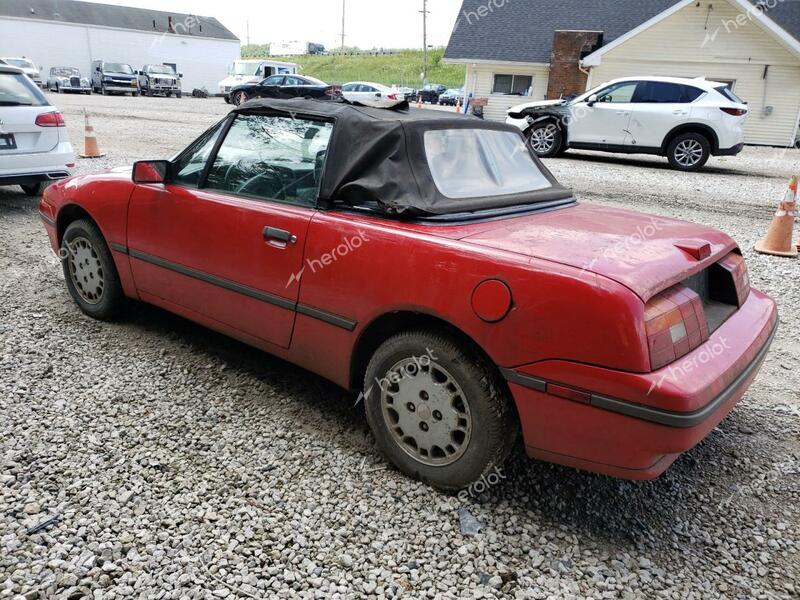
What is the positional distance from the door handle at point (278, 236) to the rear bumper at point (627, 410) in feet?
4.15

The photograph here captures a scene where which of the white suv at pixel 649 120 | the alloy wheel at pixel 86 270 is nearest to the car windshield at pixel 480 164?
the alloy wheel at pixel 86 270

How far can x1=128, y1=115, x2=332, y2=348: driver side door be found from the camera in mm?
3051

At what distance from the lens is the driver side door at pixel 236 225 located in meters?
3.05

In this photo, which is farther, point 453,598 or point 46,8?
point 46,8

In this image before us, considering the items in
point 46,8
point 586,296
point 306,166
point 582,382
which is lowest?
point 582,382

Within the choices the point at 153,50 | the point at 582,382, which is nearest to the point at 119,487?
the point at 582,382

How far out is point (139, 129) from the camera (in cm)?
1628

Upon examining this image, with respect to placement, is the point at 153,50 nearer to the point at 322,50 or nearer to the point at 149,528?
the point at 322,50

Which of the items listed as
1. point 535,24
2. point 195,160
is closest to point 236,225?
point 195,160

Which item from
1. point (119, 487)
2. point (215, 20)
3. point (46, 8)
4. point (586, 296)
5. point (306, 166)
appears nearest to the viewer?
point (586, 296)

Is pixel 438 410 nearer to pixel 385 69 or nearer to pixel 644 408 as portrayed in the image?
pixel 644 408

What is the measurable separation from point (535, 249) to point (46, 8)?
60228 millimetres

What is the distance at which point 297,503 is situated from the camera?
260 cm

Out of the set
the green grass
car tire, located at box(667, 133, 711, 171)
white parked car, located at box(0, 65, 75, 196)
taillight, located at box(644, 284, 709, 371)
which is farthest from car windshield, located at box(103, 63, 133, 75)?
taillight, located at box(644, 284, 709, 371)
